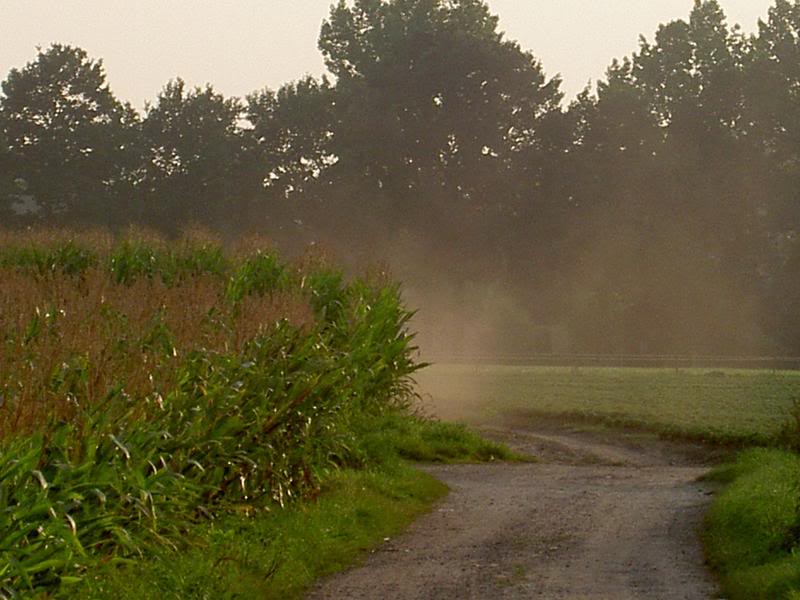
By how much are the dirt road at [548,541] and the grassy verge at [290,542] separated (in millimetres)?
268

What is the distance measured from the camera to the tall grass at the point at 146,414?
880 cm

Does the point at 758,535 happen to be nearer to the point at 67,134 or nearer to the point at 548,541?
the point at 548,541

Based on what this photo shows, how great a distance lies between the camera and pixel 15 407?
933 cm

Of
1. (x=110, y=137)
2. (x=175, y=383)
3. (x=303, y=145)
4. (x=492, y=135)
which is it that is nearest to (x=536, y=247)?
(x=492, y=135)

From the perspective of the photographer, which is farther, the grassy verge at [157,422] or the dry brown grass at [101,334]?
the dry brown grass at [101,334]

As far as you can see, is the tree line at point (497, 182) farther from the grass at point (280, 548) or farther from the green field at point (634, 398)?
the grass at point (280, 548)

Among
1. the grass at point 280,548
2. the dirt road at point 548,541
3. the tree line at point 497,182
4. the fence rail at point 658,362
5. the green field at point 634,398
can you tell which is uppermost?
the tree line at point 497,182

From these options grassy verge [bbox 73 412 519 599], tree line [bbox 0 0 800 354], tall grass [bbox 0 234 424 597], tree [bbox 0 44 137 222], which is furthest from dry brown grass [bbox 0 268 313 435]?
tree [bbox 0 44 137 222]

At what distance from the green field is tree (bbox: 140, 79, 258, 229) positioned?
2539cm

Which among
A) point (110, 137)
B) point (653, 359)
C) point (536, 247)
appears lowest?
point (653, 359)

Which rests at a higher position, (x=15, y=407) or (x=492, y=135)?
(x=492, y=135)

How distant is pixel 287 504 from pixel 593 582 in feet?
11.1

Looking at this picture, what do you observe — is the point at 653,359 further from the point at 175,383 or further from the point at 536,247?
the point at 175,383

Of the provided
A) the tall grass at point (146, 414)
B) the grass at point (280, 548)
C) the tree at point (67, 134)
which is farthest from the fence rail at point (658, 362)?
the grass at point (280, 548)
